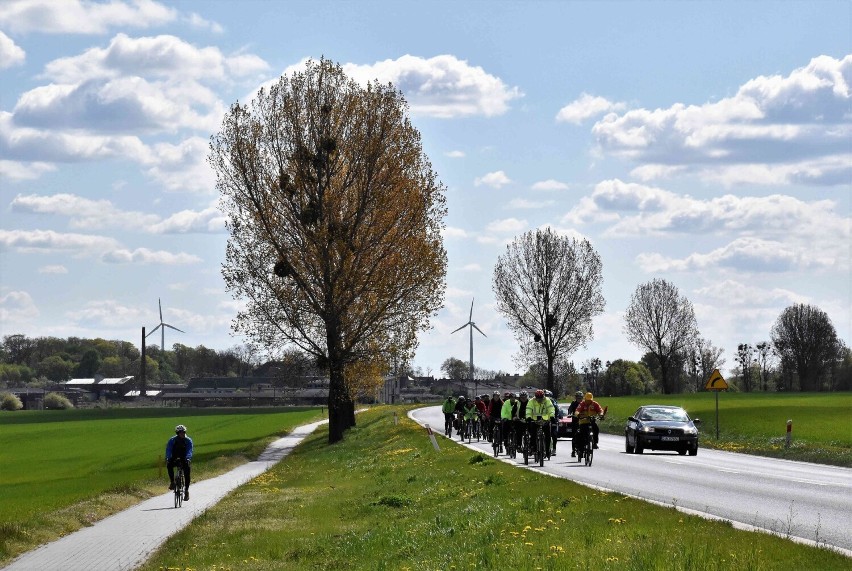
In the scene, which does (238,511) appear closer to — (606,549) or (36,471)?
(606,549)

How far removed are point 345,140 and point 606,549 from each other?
43.9 meters

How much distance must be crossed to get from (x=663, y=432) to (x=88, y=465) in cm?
2815

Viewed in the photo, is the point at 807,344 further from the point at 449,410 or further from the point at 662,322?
the point at 449,410

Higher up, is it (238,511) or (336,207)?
(336,207)

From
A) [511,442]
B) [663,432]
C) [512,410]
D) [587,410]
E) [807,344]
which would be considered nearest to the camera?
[587,410]

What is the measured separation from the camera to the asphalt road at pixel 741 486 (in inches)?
656

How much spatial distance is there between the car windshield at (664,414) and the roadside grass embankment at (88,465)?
1445cm

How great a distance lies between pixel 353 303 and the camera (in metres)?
56.1

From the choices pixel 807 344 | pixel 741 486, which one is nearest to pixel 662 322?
pixel 807 344

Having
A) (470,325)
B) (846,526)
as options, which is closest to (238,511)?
(846,526)

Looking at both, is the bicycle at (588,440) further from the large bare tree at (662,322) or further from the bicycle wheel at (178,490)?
the large bare tree at (662,322)

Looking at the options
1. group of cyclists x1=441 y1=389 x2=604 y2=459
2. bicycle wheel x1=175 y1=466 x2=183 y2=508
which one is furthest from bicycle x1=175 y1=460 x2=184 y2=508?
group of cyclists x1=441 y1=389 x2=604 y2=459

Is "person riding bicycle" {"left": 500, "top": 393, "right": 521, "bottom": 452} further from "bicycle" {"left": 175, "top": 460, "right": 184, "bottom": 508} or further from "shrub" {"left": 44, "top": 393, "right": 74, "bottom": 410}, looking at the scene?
"shrub" {"left": 44, "top": 393, "right": 74, "bottom": 410}

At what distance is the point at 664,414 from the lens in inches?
1603
